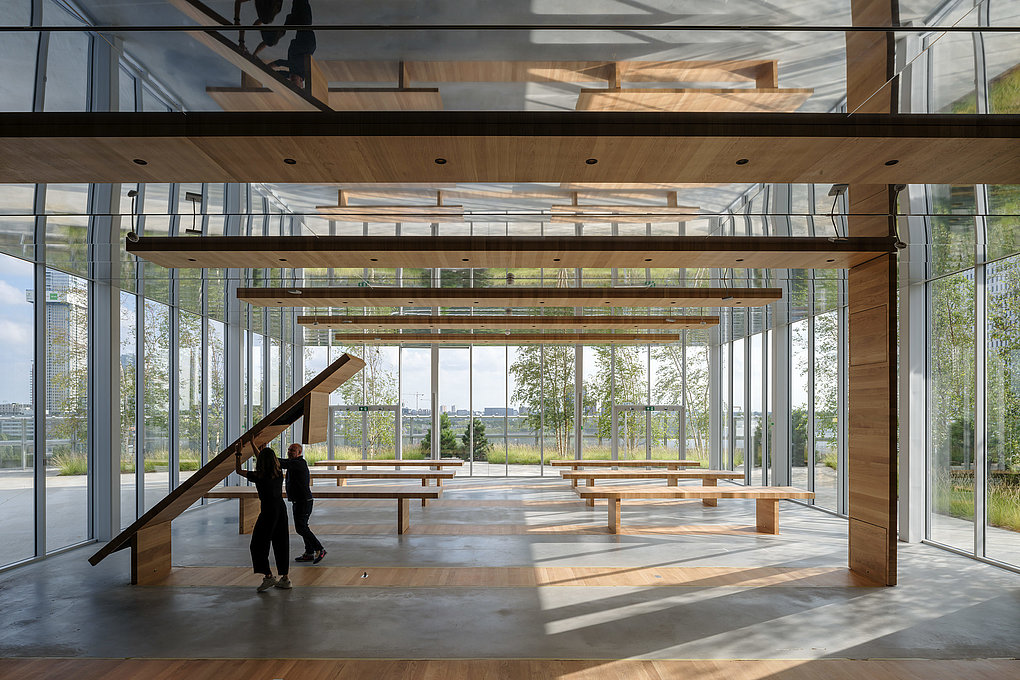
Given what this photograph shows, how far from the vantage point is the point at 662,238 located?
8688mm

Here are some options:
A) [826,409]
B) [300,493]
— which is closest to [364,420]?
[300,493]

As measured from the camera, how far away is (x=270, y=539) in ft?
28.4

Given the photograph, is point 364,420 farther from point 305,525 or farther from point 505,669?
point 505,669

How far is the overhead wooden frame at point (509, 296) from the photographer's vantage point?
41.0 ft

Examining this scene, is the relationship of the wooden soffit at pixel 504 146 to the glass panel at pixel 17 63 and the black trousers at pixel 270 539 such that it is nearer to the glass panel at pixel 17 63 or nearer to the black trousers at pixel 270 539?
the glass panel at pixel 17 63

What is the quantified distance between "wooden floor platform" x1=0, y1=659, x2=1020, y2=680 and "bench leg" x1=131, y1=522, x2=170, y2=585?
256 centimetres

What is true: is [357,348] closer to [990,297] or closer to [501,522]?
[501,522]

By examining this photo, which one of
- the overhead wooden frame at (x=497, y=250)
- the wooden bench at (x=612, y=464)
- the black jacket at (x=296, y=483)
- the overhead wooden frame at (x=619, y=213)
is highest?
the overhead wooden frame at (x=619, y=213)

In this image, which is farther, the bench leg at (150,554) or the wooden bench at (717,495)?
the wooden bench at (717,495)

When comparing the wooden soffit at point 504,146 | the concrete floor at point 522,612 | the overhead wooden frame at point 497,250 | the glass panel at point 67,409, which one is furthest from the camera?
the glass panel at point 67,409

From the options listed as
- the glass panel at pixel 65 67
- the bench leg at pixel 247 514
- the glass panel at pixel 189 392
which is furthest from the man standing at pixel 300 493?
the glass panel at pixel 65 67

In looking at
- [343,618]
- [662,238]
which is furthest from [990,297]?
[343,618]

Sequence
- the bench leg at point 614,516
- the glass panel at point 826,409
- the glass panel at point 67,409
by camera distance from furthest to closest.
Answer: the glass panel at point 826,409, the bench leg at point 614,516, the glass panel at point 67,409

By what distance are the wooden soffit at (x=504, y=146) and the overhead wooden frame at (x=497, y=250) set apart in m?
2.66
